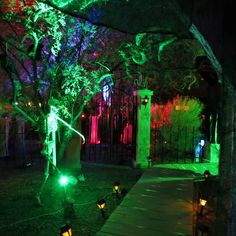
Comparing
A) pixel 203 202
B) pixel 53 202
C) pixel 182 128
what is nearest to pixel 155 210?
pixel 203 202

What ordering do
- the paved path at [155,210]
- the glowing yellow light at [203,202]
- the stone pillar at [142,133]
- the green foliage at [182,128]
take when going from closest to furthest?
the glowing yellow light at [203,202]
the paved path at [155,210]
the stone pillar at [142,133]
the green foliage at [182,128]

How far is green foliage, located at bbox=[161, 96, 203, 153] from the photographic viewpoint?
13.9m

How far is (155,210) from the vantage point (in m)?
→ 5.74

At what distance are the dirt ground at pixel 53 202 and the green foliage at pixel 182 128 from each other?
3.77 meters

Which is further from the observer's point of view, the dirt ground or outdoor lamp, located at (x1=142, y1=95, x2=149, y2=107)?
outdoor lamp, located at (x1=142, y1=95, x2=149, y2=107)

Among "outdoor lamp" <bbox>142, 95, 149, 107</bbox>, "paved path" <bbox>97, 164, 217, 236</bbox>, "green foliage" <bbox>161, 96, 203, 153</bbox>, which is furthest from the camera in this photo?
"green foliage" <bbox>161, 96, 203, 153</bbox>

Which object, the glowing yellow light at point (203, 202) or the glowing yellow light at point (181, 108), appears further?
the glowing yellow light at point (181, 108)

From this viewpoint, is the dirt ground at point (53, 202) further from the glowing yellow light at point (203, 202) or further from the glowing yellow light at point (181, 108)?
the glowing yellow light at point (181, 108)

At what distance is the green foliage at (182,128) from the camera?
45.6ft

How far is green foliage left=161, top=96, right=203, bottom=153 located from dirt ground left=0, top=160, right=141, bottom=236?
12.4 ft

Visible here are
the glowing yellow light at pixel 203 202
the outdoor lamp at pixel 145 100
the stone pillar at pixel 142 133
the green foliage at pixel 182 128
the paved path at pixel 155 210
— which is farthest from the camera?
the green foliage at pixel 182 128

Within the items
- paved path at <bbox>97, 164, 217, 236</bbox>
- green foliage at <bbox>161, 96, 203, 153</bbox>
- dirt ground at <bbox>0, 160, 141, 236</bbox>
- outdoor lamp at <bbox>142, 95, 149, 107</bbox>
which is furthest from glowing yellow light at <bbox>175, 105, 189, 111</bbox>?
paved path at <bbox>97, 164, 217, 236</bbox>

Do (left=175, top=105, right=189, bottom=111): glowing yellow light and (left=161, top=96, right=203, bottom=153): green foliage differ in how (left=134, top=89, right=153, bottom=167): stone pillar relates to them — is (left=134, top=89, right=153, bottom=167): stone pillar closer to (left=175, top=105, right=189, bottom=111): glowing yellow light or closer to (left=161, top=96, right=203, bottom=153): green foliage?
(left=161, top=96, right=203, bottom=153): green foliage

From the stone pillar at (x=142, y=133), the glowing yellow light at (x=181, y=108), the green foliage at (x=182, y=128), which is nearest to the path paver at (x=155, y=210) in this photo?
the stone pillar at (x=142, y=133)
